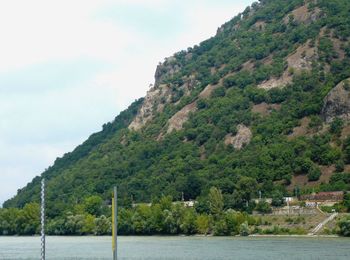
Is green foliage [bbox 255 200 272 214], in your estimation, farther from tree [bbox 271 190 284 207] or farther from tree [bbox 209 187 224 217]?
tree [bbox 209 187 224 217]

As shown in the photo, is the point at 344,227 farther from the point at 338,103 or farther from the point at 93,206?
the point at 93,206

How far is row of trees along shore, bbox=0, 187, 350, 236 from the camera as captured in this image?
455 feet

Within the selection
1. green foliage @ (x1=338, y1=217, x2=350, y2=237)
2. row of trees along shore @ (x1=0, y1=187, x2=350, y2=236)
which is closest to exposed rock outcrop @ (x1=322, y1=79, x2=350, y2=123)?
row of trees along shore @ (x1=0, y1=187, x2=350, y2=236)

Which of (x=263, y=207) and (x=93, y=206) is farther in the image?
(x=93, y=206)

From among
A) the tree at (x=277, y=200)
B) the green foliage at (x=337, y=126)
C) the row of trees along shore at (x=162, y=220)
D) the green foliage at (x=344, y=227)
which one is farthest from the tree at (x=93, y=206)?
the green foliage at (x=344, y=227)

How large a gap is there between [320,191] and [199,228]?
108ft

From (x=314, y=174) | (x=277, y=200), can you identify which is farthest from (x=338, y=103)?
(x=277, y=200)

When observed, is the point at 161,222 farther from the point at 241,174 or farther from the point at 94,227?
the point at 241,174

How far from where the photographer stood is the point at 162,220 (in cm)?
15062

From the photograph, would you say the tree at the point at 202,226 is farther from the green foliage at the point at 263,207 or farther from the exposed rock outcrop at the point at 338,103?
the exposed rock outcrop at the point at 338,103

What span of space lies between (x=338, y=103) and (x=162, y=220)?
67193 millimetres

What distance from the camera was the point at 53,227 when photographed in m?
176

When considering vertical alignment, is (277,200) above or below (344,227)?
above

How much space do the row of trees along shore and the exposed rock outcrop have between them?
4774 cm
